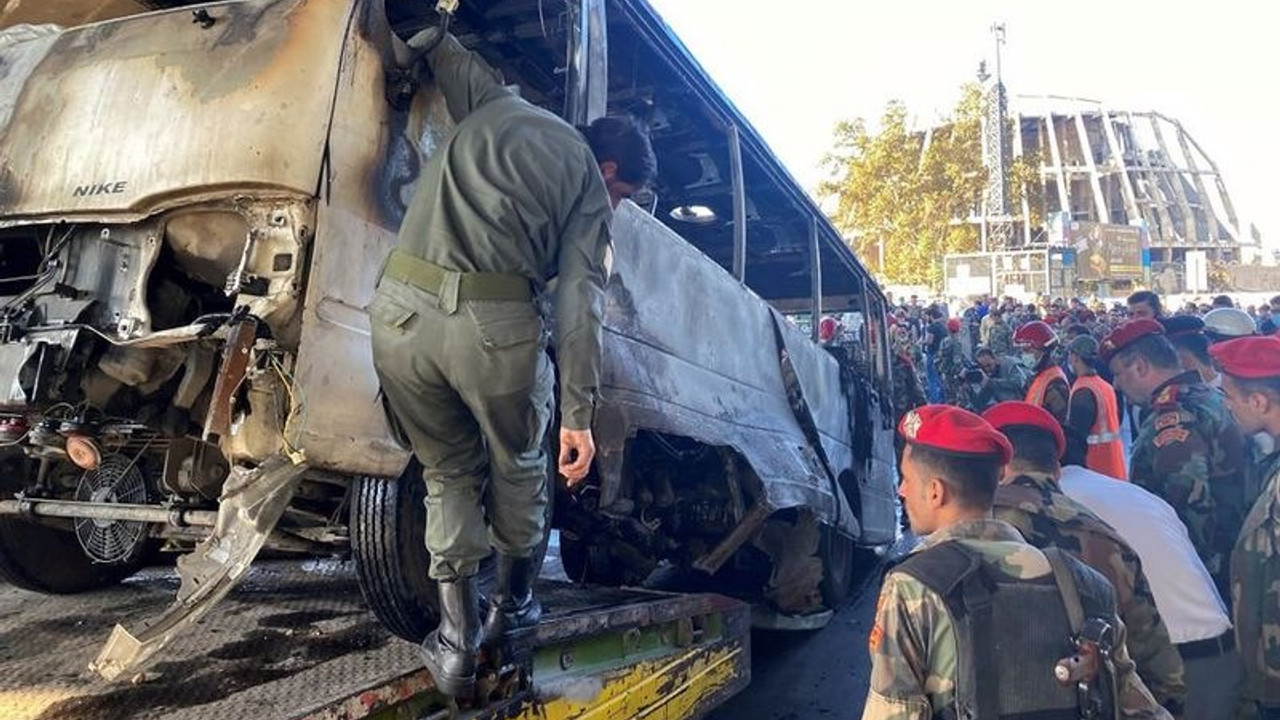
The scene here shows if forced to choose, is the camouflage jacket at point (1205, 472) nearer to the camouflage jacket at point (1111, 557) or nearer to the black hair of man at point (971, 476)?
the camouflage jacket at point (1111, 557)

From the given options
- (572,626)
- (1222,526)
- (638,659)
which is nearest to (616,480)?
(572,626)

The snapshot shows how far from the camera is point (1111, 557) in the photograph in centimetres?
211

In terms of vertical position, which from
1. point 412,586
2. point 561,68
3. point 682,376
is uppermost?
point 561,68

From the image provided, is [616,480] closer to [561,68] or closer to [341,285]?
[341,285]

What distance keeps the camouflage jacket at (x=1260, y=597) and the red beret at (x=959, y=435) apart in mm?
1118

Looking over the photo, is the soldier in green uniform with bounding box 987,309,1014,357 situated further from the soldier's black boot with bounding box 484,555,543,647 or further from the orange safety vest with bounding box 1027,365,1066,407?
the soldier's black boot with bounding box 484,555,543,647

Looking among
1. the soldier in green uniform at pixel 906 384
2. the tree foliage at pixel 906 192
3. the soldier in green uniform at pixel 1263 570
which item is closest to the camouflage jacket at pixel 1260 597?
the soldier in green uniform at pixel 1263 570

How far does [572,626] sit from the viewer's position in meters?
2.82

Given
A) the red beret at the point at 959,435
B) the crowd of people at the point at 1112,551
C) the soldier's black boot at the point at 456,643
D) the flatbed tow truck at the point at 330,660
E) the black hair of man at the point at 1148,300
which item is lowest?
the flatbed tow truck at the point at 330,660

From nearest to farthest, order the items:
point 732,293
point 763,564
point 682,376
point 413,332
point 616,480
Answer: point 413,332 → point 616,480 → point 682,376 → point 732,293 → point 763,564

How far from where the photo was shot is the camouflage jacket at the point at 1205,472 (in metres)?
3.06

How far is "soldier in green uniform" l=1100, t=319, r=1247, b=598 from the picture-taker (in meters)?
3.07

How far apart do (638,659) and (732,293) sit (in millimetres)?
1888

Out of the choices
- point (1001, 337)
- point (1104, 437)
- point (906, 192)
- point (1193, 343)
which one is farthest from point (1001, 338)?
point (906, 192)
